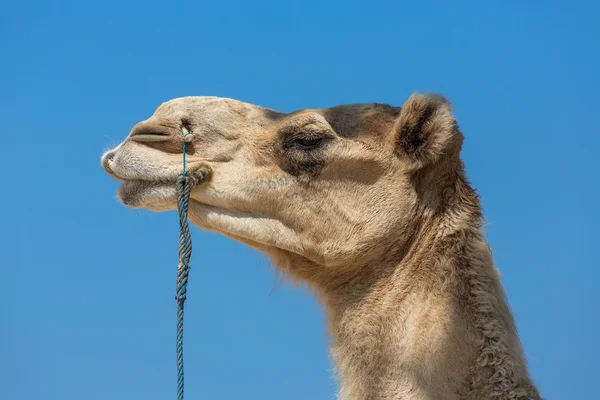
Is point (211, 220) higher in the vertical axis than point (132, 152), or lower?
lower

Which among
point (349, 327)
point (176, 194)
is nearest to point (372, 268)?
point (349, 327)

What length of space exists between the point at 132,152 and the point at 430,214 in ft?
5.04

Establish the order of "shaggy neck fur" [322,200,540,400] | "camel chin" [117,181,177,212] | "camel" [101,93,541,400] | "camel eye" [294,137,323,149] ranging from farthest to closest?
"camel eye" [294,137,323,149]
"camel chin" [117,181,177,212]
"camel" [101,93,541,400]
"shaggy neck fur" [322,200,540,400]

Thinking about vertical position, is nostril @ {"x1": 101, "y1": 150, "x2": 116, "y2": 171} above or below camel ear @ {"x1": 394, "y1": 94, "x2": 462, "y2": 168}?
below

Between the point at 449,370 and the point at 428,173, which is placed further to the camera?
the point at 428,173

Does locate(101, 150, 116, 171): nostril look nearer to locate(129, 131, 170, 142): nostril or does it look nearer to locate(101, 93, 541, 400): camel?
locate(101, 93, 541, 400): camel

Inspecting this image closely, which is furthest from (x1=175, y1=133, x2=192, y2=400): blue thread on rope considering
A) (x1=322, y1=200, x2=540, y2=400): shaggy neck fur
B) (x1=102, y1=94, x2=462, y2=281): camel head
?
(x1=322, y1=200, x2=540, y2=400): shaggy neck fur

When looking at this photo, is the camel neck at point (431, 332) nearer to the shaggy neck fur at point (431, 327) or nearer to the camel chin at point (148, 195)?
the shaggy neck fur at point (431, 327)

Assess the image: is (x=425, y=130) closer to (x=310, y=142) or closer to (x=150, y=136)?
(x=310, y=142)

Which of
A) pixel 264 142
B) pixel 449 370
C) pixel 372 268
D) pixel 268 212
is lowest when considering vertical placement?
pixel 449 370

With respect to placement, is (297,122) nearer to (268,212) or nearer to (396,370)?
(268,212)

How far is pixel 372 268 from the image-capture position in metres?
4.71

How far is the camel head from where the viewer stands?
4.71m

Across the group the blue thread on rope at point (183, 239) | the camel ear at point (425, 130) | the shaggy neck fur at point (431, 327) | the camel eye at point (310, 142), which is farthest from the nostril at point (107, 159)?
the camel ear at point (425, 130)
